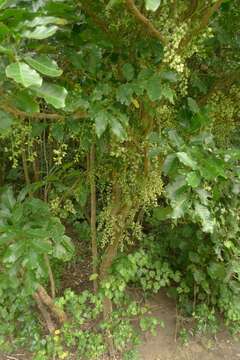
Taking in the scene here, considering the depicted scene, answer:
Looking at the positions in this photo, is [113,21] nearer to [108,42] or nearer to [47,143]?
[108,42]

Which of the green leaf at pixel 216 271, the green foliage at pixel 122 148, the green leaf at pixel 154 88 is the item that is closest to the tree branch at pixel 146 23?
the green foliage at pixel 122 148

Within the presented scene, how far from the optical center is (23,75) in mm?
809

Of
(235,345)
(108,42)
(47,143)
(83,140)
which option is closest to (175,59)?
(108,42)

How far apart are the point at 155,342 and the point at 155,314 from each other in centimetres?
18

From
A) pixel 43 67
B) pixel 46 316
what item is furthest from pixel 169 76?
pixel 46 316

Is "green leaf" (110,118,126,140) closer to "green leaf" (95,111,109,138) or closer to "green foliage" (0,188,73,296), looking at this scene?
"green leaf" (95,111,109,138)

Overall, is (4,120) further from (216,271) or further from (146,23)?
(216,271)

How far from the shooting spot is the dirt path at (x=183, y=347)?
2.29 meters

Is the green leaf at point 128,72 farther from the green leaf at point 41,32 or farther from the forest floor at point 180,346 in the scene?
the forest floor at point 180,346

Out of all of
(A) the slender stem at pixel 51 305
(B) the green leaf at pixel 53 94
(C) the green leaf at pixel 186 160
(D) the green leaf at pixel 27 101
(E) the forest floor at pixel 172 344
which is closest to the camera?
(B) the green leaf at pixel 53 94

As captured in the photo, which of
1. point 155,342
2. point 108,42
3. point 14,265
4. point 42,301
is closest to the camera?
point 108,42

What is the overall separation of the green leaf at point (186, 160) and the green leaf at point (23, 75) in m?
0.50

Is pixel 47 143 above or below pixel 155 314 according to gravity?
above

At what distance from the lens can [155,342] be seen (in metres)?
2.34
